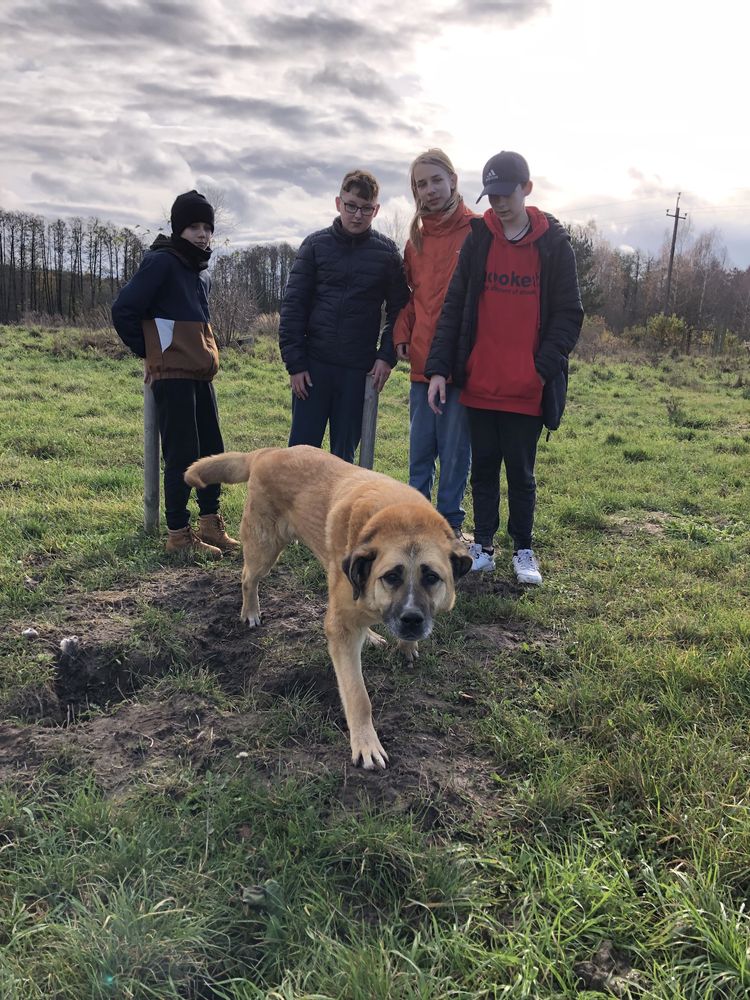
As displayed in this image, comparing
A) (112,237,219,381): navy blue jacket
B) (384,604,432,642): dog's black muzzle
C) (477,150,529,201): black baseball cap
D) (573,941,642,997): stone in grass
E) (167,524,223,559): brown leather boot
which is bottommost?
(573,941,642,997): stone in grass

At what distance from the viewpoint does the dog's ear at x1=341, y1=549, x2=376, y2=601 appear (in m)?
2.83

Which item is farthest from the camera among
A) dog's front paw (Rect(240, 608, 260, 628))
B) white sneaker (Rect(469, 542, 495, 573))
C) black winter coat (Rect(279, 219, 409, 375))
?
white sneaker (Rect(469, 542, 495, 573))

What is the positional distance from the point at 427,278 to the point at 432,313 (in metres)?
0.27

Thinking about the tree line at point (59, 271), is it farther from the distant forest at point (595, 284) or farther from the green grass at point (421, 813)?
the green grass at point (421, 813)

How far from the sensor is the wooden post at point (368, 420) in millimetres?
5086

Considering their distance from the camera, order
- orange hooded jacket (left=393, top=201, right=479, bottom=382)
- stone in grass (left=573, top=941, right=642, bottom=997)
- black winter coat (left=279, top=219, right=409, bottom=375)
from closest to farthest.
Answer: stone in grass (left=573, top=941, right=642, bottom=997)
orange hooded jacket (left=393, top=201, right=479, bottom=382)
black winter coat (left=279, top=219, right=409, bottom=375)

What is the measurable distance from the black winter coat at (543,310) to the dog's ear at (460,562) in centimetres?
201

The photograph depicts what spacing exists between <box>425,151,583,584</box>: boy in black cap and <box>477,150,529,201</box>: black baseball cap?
15 millimetres

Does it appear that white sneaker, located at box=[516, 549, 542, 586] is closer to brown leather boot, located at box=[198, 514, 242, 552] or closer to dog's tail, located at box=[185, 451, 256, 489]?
dog's tail, located at box=[185, 451, 256, 489]

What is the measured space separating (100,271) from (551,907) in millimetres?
57122

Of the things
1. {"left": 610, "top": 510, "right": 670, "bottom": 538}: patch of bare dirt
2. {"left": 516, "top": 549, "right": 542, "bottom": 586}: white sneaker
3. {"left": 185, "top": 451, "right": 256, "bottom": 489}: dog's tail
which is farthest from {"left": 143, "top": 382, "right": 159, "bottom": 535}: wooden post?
{"left": 610, "top": 510, "right": 670, "bottom": 538}: patch of bare dirt

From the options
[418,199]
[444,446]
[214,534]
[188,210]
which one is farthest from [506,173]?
[214,534]

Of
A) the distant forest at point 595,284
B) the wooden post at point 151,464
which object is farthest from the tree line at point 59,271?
the wooden post at point 151,464

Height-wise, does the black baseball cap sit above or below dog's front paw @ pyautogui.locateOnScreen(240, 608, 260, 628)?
above
